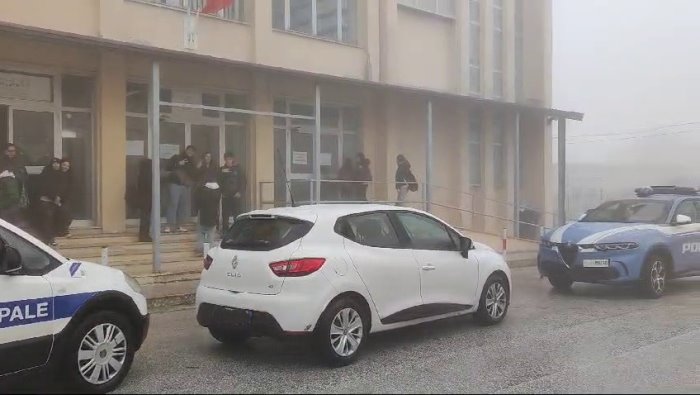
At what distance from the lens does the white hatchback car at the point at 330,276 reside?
6.00 metres

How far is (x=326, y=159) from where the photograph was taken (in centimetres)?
1589

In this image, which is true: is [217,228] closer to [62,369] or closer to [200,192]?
[200,192]

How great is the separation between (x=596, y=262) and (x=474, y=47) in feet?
36.7

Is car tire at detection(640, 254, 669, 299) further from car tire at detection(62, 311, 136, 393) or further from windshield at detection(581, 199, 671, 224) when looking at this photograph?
car tire at detection(62, 311, 136, 393)

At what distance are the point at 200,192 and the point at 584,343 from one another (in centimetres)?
673

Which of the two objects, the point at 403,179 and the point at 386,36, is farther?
the point at 386,36

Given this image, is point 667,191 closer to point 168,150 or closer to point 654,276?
point 654,276

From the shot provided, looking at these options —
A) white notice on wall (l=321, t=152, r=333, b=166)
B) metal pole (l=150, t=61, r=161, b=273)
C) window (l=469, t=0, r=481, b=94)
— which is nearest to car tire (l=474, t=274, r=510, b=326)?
metal pole (l=150, t=61, r=161, b=273)

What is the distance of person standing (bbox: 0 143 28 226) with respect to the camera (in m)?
9.59

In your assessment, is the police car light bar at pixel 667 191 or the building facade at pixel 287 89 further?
the police car light bar at pixel 667 191

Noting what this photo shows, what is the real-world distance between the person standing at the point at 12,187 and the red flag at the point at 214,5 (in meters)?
4.70

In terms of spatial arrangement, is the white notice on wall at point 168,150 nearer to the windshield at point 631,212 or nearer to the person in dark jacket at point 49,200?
the person in dark jacket at point 49,200

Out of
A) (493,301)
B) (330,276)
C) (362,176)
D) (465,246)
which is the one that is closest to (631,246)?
(493,301)

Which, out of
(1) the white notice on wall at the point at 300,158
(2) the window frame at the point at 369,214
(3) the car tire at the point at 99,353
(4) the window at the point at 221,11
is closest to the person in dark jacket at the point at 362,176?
(1) the white notice on wall at the point at 300,158
